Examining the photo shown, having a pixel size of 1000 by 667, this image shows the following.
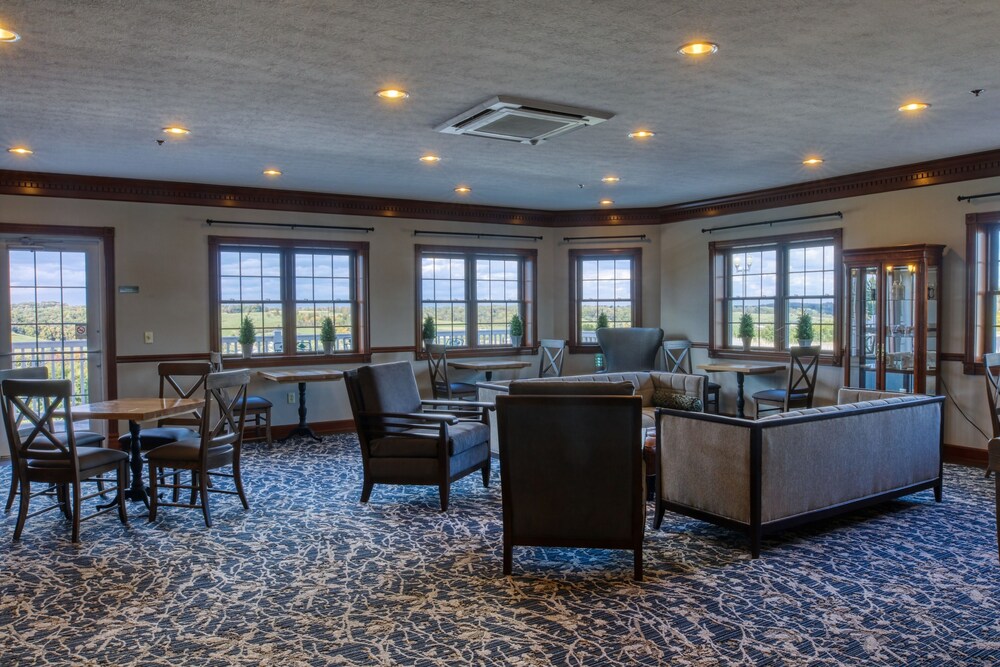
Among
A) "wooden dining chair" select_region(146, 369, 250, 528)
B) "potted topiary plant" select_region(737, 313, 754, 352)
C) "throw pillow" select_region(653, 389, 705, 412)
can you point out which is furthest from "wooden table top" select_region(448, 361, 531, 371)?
"wooden dining chair" select_region(146, 369, 250, 528)

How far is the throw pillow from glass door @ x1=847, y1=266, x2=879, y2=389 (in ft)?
5.73

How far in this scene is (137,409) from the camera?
4.80 metres

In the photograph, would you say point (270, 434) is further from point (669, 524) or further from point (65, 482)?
point (669, 524)

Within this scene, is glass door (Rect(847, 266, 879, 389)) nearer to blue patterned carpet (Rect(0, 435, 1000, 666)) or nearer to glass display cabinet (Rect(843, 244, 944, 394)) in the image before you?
glass display cabinet (Rect(843, 244, 944, 394))

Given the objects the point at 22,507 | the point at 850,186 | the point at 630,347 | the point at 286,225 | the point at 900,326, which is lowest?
the point at 22,507

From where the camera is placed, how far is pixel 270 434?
741 cm

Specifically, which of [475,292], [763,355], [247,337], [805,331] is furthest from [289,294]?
[805,331]

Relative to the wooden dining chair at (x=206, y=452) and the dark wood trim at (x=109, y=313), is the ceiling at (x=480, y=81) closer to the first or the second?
the dark wood trim at (x=109, y=313)

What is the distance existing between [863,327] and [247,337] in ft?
19.9

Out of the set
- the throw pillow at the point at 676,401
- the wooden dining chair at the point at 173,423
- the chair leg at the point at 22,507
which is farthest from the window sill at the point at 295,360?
the throw pillow at the point at 676,401

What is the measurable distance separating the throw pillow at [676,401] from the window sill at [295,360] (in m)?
3.44

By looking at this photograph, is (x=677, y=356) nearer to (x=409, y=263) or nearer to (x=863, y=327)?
(x=863, y=327)

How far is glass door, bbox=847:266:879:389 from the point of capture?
268 inches

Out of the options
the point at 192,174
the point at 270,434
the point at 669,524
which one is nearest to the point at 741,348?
the point at 669,524
